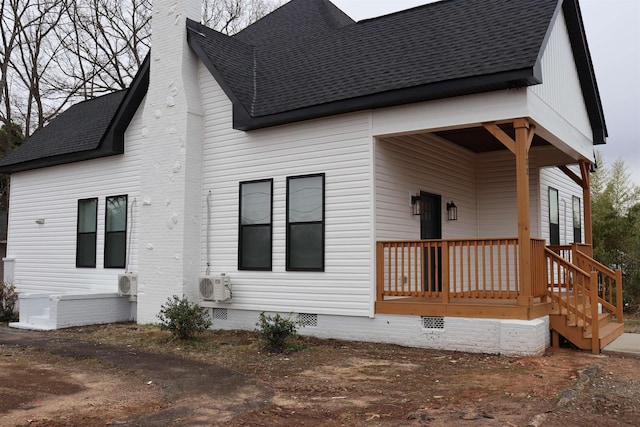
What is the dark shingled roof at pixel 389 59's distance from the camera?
8.85m

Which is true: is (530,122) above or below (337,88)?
below

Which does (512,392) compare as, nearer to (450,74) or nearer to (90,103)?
(450,74)

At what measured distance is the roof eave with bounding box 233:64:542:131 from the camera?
8.39 metres

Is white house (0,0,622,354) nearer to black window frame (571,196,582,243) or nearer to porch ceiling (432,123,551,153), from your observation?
porch ceiling (432,123,551,153)

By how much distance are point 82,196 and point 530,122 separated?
1056 cm

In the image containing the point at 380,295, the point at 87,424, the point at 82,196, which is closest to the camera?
the point at 87,424

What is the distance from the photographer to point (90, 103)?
1731 cm

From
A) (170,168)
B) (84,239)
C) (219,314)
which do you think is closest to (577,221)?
(219,314)

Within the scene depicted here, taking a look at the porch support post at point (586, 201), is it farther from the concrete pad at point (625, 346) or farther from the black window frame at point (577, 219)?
the black window frame at point (577, 219)

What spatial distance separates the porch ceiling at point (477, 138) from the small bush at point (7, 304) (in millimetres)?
10604

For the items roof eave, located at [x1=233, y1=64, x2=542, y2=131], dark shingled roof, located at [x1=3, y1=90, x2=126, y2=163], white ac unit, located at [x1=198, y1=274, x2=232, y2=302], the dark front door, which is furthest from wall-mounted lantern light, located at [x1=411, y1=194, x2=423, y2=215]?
dark shingled roof, located at [x1=3, y1=90, x2=126, y2=163]

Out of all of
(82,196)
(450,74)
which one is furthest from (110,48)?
(450,74)

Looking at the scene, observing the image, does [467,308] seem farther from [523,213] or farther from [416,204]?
[416,204]

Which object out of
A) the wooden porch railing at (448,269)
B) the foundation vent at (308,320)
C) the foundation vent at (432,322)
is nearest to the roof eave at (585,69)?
the wooden porch railing at (448,269)
